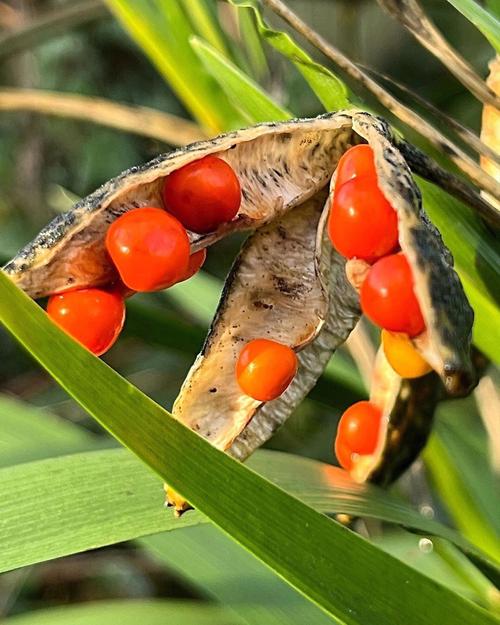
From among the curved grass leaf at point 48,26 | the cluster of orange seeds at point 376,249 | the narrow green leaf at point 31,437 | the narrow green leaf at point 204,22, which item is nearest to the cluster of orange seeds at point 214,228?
the cluster of orange seeds at point 376,249

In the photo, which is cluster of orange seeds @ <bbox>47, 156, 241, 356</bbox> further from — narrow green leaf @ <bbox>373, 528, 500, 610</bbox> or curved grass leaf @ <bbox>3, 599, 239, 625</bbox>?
curved grass leaf @ <bbox>3, 599, 239, 625</bbox>

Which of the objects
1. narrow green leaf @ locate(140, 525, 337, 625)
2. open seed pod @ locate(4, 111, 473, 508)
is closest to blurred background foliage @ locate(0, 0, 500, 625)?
narrow green leaf @ locate(140, 525, 337, 625)

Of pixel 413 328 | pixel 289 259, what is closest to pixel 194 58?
pixel 289 259

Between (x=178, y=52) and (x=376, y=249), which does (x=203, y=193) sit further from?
(x=178, y=52)

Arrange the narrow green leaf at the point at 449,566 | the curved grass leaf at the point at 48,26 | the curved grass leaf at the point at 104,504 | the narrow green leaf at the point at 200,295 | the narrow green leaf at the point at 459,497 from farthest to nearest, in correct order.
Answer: the curved grass leaf at the point at 48,26, the narrow green leaf at the point at 200,295, the narrow green leaf at the point at 459,497, the narrow green leaf at the point at 449,566, the curved grass leaf at the point at 104,504

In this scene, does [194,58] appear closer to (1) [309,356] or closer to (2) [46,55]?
(1) [309,356]

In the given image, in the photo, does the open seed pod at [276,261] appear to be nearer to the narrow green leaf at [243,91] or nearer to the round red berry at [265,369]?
the round red berry at [265,369]

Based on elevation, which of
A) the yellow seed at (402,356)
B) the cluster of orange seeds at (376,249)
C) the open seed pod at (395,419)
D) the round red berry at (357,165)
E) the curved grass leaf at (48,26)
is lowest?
the open seed pod at (395,419)
